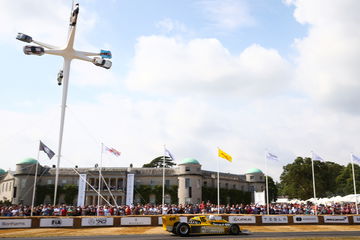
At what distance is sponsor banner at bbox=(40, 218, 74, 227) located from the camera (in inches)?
1275

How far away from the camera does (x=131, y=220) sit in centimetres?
3400

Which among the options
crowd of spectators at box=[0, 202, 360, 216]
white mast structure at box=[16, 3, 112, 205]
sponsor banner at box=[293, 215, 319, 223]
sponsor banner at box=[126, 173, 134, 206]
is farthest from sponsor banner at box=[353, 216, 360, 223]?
sponsor banner at box=[126, 173, 134, 206]

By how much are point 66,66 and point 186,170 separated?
159 ft

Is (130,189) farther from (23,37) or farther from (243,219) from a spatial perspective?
Answer: (23,37)

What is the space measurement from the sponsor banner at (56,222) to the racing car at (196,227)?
12856 millimetres

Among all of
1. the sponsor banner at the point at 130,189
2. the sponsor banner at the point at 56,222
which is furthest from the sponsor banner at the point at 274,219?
the sponsor banner at the point at 130,189

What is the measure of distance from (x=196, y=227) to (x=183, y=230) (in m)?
1.01

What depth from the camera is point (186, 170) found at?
81625 millimetres

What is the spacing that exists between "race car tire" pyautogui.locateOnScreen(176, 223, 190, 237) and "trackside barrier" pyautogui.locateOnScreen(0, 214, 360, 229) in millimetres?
9677

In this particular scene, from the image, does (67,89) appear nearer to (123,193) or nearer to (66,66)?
(66,66)

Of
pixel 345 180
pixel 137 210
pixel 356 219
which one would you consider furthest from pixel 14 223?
pixel 345 180

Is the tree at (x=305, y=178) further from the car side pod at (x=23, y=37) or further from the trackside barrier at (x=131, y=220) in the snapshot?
the car side pod at (x=23, y=37)

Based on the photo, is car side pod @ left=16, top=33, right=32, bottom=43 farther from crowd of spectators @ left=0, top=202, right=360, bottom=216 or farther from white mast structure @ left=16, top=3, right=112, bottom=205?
crowd of spectators @ left=0, top=202, right=360, bottom=216

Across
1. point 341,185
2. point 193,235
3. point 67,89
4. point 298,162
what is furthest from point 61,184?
point 341,185
